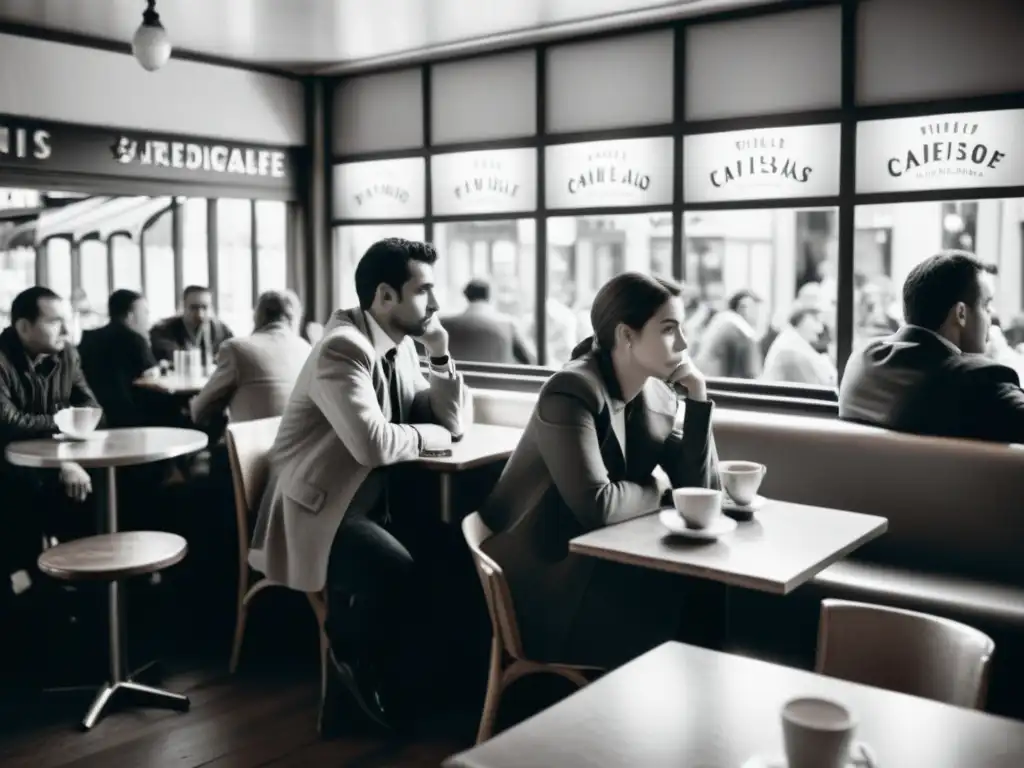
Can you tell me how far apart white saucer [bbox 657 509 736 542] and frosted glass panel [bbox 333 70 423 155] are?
14.7ft

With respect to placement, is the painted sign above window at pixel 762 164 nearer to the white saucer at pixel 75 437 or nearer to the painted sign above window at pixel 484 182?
the painted sign above window at pixel 484 182

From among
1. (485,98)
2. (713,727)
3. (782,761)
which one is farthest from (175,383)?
(782,761)

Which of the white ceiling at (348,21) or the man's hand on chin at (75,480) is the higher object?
the white ceiling at (348,21)

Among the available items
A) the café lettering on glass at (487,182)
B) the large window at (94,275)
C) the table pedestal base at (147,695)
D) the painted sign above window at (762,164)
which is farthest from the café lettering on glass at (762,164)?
the large window at (94,275)

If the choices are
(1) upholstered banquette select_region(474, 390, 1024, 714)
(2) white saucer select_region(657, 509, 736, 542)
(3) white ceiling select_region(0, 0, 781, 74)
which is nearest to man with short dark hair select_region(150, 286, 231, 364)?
(3) white ceiling select_region(0, 0, 781, 74)

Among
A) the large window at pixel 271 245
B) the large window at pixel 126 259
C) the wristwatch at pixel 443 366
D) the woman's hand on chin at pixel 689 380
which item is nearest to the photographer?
the woman's hand on chin at pixel 689 380

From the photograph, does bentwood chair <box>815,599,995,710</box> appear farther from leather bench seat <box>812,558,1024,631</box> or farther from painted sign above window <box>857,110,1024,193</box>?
painted sign above window <box>857,110,1024,193</box>

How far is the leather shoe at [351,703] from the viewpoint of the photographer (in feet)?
10.8

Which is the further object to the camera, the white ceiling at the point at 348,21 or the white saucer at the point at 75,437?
the white ceiling at the point at 348,21

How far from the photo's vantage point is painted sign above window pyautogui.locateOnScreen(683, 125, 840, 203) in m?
4.91

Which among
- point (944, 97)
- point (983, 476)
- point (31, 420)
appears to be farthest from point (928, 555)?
point (31, 420)

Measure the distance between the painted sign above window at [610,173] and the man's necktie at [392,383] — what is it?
242cm

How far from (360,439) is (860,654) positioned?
1712 millimetres

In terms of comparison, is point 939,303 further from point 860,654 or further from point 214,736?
point 214,736
